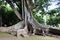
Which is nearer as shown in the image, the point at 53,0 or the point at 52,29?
the point at 52,29

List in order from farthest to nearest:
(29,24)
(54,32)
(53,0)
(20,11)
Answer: (53,0)
(20,11)
(29,24)
(54,32)

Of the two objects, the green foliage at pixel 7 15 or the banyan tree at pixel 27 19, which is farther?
the green foliage at pixel 7 15

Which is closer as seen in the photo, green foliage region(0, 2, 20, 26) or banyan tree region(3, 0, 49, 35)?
banyan tree region(3, 0, 49, 35)

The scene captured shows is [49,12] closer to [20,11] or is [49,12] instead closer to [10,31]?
[20,11]

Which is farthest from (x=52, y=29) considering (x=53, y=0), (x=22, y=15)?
(x=53, y=0)

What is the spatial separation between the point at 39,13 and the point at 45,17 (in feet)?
1.59

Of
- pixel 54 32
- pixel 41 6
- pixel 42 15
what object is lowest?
pixel 54 32

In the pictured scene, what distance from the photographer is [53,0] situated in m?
8.24

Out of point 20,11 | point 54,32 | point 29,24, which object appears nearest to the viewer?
point 54,32

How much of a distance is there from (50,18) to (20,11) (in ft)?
6.87

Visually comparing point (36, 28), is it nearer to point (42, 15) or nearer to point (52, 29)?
point (52, 29)

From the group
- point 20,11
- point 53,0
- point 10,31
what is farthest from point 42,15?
point 10,31

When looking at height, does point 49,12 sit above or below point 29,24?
above

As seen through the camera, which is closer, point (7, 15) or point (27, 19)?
point (27, 19)
